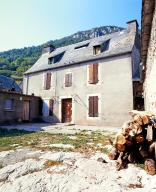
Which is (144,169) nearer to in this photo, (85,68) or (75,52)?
(85,68)

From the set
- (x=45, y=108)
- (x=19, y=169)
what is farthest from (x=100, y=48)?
(x=19, y=169)

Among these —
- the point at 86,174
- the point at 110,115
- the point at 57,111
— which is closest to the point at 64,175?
the point at 86,174

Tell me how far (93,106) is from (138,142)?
12.4 m

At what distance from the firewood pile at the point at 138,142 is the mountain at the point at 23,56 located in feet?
214

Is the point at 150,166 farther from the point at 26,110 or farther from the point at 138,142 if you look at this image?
the point at 26,110

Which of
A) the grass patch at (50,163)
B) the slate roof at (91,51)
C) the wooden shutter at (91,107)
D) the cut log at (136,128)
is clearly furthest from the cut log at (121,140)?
the wooden shutter at (91,107)

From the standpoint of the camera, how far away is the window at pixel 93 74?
56.3ft

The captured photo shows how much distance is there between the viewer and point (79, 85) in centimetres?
1817

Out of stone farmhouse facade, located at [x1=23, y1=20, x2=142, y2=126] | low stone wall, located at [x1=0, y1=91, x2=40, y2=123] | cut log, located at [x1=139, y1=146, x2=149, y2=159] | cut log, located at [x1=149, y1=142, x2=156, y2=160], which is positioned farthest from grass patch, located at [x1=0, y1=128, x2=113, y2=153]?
low stone wall, located at [x1=0, y1=91, x2=40, y2=123]

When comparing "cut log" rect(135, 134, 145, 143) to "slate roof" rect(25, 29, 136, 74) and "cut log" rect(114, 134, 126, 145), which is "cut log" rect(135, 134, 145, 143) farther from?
"slate roof" rect(25, 29, 136, 74)

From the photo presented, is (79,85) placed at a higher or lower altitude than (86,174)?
higher

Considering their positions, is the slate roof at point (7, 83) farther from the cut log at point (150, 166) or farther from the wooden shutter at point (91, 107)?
the cut log at point (150, 166)

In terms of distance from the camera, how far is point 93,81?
17.2 m

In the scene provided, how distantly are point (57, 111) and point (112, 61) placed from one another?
269 inches
